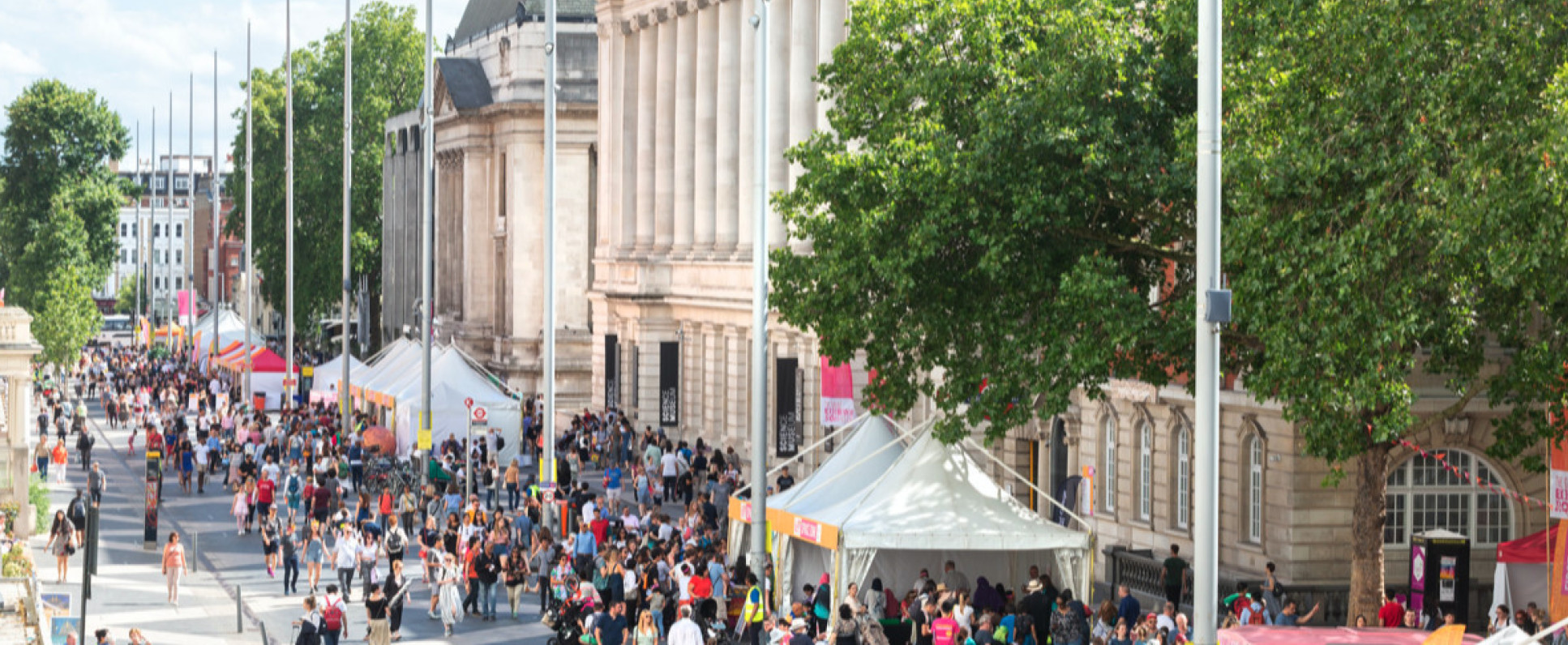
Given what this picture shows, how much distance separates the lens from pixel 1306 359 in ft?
84.1

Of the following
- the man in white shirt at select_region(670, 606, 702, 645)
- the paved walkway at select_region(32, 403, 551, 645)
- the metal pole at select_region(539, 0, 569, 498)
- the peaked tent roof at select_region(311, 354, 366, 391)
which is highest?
the metal pole at select_region(539, 0, 569, 498)

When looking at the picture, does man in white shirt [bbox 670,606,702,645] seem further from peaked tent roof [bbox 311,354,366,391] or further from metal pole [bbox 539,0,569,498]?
peaked tent roof [bbox 311,354,366,391]

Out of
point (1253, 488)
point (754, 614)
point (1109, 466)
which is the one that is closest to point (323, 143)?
point (1109, 466)

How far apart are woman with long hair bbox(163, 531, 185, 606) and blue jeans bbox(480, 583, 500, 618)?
524 cm

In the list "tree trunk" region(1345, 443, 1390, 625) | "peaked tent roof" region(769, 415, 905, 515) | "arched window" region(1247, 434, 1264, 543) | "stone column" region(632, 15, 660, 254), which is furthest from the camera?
"stone column" region(632, 15, 660, 254)

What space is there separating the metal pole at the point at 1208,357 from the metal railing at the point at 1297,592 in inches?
445

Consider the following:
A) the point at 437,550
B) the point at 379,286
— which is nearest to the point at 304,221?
the point at 379,286

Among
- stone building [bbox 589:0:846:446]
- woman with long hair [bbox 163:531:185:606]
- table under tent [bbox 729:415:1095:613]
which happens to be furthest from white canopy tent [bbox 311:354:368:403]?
table under tent [bbox 729:415:1095:613]

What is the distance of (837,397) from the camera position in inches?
1618

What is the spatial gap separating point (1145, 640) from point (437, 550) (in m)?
14.2

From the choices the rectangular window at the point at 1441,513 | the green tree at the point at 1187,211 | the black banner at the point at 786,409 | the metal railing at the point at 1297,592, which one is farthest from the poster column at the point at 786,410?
the rectangular window at the point at 1441,513

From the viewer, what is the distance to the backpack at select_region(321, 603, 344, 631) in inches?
1225

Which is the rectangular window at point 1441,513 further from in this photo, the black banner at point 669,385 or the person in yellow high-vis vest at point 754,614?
the black banner at point 669,385

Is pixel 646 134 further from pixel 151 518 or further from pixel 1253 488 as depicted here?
pixel 1253 488
